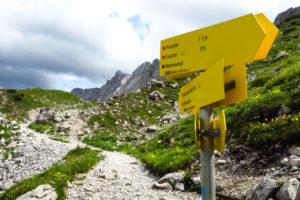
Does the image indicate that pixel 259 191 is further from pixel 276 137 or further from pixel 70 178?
pixel 70 178

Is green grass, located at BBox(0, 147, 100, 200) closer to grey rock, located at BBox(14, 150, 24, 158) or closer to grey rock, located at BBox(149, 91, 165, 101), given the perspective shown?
grey rock, located at BBox(14, 150, 24, 158)

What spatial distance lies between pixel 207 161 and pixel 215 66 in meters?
1.44

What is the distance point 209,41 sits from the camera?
3158 mm

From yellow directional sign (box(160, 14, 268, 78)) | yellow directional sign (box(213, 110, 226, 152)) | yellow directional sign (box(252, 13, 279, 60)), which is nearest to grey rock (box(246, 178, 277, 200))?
yellow directional sign (box(213, 110, 226, 152))

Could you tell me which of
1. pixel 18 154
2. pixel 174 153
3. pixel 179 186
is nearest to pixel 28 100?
pixel 18 154

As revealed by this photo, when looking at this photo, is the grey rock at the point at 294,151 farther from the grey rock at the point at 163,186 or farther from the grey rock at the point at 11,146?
the grey rock at the point at 11,146

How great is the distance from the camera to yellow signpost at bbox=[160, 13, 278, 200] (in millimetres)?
2641

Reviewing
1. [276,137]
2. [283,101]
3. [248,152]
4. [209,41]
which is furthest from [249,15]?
[283,101]

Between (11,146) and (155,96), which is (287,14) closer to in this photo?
(155,96)

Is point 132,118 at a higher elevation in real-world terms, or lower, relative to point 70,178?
higher

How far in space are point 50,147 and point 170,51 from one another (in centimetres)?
1459

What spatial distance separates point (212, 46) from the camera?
3119 mm

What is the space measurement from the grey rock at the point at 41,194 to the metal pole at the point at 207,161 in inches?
240

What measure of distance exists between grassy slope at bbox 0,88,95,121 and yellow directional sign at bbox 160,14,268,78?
37213 mm
